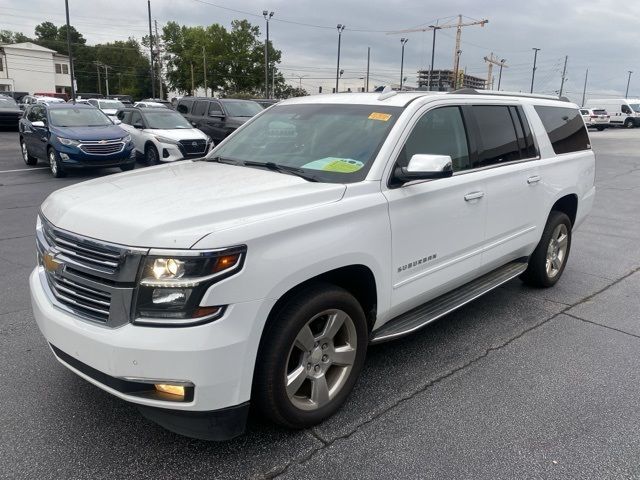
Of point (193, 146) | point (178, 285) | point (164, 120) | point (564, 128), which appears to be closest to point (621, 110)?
point (164, 120)

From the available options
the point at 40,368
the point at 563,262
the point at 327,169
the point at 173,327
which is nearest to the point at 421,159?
the point at 327,169

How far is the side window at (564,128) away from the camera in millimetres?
5027

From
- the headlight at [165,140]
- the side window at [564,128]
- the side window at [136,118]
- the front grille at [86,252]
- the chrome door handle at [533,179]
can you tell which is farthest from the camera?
the side window at [136,118]

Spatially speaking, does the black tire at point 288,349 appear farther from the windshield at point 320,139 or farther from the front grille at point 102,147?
the front grille at point 102,147

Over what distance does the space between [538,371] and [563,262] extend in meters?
2.25

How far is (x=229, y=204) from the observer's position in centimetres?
261

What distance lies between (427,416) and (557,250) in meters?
3.10

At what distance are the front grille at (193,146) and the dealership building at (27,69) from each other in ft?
273

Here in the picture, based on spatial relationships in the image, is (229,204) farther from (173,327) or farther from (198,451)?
(198,451)

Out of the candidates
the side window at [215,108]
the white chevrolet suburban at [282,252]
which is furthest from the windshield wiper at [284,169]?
the side window at [215,108]

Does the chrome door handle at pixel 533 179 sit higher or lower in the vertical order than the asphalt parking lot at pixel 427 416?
higher

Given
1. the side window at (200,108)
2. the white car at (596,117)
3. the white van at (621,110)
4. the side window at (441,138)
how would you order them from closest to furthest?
1. the side window at (441,138)
2. the side window at (200,108)
3. the white car at (596,117)
4. the white van at (621,110)

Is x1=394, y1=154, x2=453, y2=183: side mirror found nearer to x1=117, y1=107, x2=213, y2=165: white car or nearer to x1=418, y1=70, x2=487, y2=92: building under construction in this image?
x1=418, y1=70, x2=487, y2=92: building under construction

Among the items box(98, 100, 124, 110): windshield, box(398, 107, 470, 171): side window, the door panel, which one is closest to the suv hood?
the door panel
